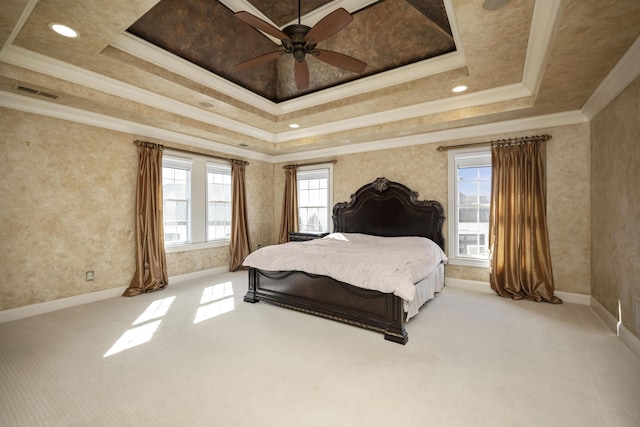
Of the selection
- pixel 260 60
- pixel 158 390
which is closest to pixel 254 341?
pixel 158 390

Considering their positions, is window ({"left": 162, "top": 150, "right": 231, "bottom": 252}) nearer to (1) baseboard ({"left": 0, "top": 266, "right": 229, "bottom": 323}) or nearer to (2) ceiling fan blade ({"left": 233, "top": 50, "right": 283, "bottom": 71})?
(1) baseboard ({"left": 0, "top": 266, "right": 229, "bottom": 323})

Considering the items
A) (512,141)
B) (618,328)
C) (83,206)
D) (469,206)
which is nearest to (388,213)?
(469,206)

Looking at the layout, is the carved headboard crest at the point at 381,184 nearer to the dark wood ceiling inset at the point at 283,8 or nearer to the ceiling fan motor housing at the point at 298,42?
the dark wood ceiling inset at the point at 283,8

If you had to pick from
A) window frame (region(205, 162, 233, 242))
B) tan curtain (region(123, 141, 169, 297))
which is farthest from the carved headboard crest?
tan curtain (region(123, 141, 169, 297))

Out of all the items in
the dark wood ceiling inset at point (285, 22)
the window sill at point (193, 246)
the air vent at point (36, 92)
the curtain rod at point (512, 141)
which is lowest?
the window sill at point (193, 246)

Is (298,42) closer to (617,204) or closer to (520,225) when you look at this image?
(617,204)

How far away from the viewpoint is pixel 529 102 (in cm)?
347

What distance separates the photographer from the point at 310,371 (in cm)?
220

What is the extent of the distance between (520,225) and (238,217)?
4.68 m

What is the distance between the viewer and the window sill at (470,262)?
14.1 ft

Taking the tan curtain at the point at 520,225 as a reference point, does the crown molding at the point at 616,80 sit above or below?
above

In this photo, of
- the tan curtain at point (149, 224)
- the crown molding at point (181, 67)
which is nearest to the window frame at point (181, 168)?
the tan curtain at point (149, 224)

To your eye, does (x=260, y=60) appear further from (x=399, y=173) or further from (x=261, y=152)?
(x=261, y=152)

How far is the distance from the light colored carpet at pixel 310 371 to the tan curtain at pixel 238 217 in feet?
7.65
